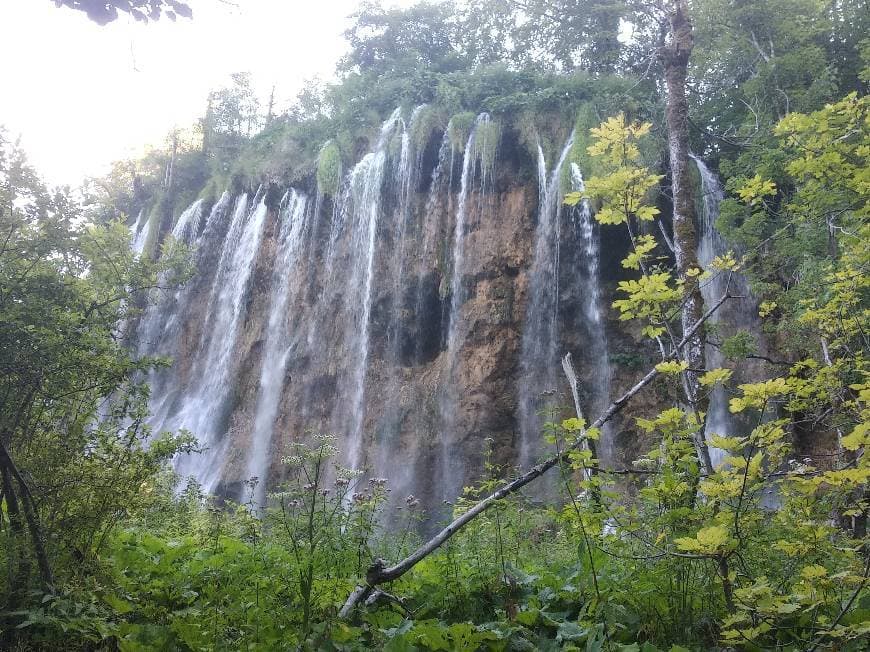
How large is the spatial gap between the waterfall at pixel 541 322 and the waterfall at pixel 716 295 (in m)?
3.39

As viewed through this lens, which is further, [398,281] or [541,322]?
[398,281]

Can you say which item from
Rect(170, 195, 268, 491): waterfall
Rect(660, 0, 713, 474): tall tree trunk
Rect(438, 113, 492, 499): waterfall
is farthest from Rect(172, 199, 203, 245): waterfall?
Rect(660, 0, 713, 474): tall tree trunk

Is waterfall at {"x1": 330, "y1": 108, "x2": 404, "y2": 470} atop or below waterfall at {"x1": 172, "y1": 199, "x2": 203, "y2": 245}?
below

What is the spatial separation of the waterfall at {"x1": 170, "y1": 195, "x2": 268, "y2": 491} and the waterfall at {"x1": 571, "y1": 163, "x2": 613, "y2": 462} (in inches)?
420

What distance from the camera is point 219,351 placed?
19.5 metres

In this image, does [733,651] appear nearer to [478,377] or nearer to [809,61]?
[478,377]

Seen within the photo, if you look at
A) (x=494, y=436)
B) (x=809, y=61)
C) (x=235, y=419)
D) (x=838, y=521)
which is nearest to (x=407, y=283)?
(x=494, y=436)

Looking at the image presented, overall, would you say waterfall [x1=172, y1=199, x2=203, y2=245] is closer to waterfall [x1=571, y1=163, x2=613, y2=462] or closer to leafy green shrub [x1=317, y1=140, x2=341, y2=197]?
leafy green shrub [x1=317, y1=140, x2=341, y2=197]

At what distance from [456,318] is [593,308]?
11.5 ft

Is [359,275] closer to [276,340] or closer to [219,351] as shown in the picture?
[276,340]

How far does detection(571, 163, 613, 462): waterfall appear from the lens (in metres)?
14.2

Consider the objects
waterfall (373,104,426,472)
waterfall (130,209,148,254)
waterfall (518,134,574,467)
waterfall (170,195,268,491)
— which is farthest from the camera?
waterfall (130,209,148,254)

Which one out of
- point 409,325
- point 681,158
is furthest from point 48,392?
point 409,325

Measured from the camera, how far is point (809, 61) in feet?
45.0
